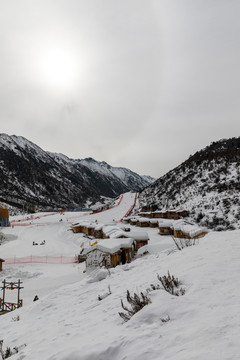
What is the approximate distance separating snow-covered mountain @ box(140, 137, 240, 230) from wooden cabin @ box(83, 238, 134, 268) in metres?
21.4

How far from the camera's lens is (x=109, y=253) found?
20188 millimetres

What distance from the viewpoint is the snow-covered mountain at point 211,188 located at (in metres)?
40.8

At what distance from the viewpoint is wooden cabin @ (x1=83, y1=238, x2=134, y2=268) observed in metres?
20.1

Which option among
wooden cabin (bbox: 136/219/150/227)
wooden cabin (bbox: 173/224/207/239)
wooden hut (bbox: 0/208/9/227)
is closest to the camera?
wooden cabin (bbox: 173/224/207/239)

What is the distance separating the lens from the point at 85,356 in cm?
352

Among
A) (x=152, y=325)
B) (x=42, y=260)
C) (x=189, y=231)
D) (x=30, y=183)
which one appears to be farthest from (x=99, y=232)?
(x=30, y=183)

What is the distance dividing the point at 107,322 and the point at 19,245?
127 ft

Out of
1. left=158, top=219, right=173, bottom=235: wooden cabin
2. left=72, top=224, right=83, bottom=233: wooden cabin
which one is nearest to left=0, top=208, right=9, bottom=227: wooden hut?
left=72, top=224, right=83, bottom=233: wooden cabin

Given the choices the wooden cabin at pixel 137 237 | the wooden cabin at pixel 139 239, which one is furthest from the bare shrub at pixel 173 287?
the wooden cabin at pixel 139 239

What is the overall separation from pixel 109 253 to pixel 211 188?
129ft

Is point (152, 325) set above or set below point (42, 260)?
above

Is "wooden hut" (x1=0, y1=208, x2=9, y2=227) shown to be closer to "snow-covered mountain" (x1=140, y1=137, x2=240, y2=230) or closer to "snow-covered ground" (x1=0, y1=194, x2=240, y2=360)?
"snow-covered mountain" (x1=140, y1=137, x2=240, y2=230)

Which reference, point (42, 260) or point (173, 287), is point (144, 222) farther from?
point (173, 287)

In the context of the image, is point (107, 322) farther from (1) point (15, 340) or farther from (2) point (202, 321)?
(1) point (15, 340)
